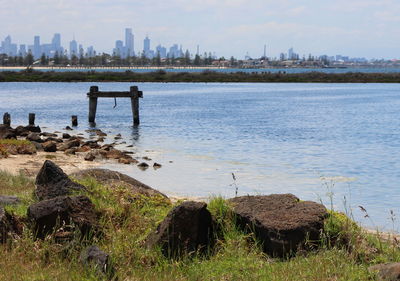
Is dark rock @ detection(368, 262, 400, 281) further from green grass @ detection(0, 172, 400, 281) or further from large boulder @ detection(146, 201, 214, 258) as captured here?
large boulder @ detection(146, 201, 214, 258)

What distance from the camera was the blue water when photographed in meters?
18.6

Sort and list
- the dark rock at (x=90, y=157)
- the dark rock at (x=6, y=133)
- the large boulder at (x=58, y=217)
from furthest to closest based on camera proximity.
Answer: the dark rock at (x=6, y=133) → the dark rock at (x=90, y=157) → the large boulder at (x=58, y=217)

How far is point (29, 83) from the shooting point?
11819 cm

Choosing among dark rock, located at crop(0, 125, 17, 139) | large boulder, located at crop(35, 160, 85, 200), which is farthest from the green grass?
dark rock, located at crop(0, 125, 17, 139)

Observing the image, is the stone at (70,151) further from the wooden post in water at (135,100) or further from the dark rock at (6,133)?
the wooden post in water at (135,100)

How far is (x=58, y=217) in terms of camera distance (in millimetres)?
8164

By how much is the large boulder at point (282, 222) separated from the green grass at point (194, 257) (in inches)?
6.0

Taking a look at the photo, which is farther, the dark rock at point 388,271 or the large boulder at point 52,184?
the large boulder at point 52,184

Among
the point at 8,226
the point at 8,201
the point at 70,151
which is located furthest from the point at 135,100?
the point at 8,226

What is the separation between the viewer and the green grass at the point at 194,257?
699 cm

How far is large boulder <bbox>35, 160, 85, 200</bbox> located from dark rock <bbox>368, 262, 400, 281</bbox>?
16.3 feet

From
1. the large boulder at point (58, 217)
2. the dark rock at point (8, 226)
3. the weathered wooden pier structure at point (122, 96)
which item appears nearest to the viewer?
the dark rock at point (8, 226)

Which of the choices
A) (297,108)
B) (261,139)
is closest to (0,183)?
(261,139)

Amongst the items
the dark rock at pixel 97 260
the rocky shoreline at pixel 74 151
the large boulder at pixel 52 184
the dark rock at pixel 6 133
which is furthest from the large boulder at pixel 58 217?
the dark rock at pixel 6 133
